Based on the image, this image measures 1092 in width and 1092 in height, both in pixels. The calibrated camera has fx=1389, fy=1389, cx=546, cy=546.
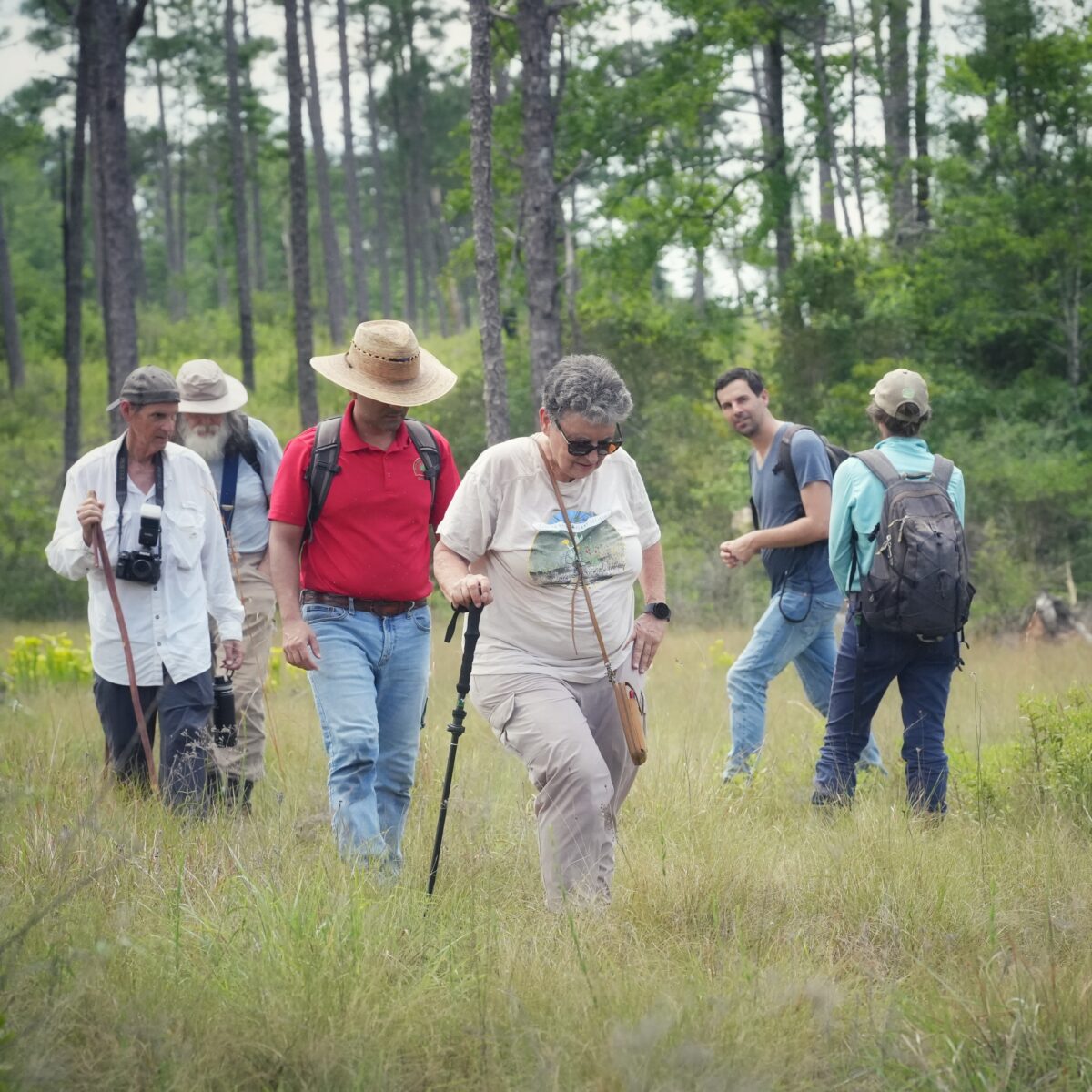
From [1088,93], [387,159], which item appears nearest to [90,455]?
[1088,93]

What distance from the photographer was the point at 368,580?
17.6ft

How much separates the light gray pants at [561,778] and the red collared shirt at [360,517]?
30.5 inches

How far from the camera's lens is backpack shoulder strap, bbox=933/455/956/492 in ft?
19.3

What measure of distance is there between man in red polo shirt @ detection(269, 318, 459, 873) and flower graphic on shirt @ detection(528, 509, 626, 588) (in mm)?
866

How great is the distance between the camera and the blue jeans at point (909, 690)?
5922 mm

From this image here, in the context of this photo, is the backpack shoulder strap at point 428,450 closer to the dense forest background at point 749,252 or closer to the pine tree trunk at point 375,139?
the dense forest background at point 749,252

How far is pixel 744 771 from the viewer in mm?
6875

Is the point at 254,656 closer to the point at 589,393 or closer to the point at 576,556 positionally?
the point at 576,556

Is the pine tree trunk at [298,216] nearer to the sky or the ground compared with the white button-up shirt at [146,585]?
nearer to the sky

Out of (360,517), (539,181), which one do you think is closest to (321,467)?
(360,517)

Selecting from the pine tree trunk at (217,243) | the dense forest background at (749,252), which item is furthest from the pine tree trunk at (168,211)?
the dense forest background at (749,252)

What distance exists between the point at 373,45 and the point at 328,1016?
4452cm

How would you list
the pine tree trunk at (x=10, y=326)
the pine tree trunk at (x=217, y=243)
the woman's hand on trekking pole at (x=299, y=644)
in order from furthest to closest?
the pine tree trunk at (x=217, y=243) < the pine tree trunk at (x=10, y=326) < the woman's hand on trekking pole at (x=299, y=644)

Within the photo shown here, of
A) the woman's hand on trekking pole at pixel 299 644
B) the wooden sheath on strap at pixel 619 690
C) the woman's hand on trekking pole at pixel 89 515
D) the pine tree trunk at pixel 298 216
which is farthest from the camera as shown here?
the pine tree trunk at pixel 298 216
